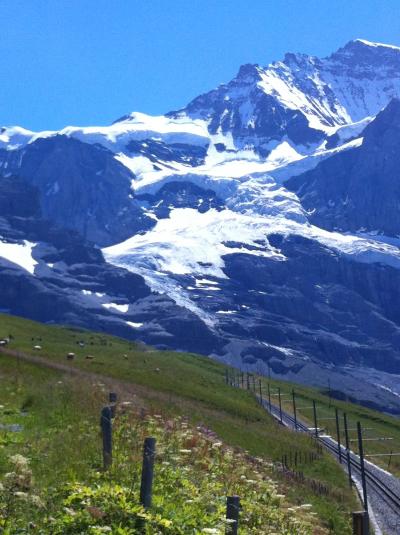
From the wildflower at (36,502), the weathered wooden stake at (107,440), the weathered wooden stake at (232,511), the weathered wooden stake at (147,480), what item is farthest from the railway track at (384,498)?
the wildflower at (36,502)

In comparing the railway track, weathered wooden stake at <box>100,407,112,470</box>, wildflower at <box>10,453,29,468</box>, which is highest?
weathered wooden stake at <box>100,407,112,470</box>

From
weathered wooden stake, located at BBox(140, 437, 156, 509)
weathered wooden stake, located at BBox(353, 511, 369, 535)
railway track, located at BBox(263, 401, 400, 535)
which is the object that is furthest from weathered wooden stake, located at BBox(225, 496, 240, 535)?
railway track, located at BBox(263, 401, 400, 535)

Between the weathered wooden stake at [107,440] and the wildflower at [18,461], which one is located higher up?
the weathered wooden stake at [107,440]

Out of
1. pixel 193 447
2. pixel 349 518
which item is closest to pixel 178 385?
pixel 349 518

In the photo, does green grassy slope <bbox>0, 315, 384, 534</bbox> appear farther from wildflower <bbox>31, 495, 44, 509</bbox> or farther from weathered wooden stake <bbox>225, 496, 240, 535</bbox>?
weathered wooden stake <bbox>225, 496, 240, 535</bbox>

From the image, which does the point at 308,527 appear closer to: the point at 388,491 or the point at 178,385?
the point at 388,491

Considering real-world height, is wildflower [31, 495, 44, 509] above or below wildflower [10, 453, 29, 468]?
below

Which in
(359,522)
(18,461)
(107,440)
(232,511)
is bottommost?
(359,522)

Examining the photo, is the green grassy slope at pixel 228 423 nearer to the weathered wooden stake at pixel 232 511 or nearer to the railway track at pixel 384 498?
the railway track at pixel 384 498

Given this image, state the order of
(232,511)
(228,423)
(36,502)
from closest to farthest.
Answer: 1. (36,502)
2. (232,511)
3. (228,423)

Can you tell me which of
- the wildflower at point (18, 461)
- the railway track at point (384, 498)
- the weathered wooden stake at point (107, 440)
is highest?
the weathered wooden stake at point (107, 440)

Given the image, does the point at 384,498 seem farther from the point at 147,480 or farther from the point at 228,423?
the point at 147,480

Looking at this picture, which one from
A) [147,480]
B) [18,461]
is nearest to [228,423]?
[18,461]

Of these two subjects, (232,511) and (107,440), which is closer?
(232,511)
